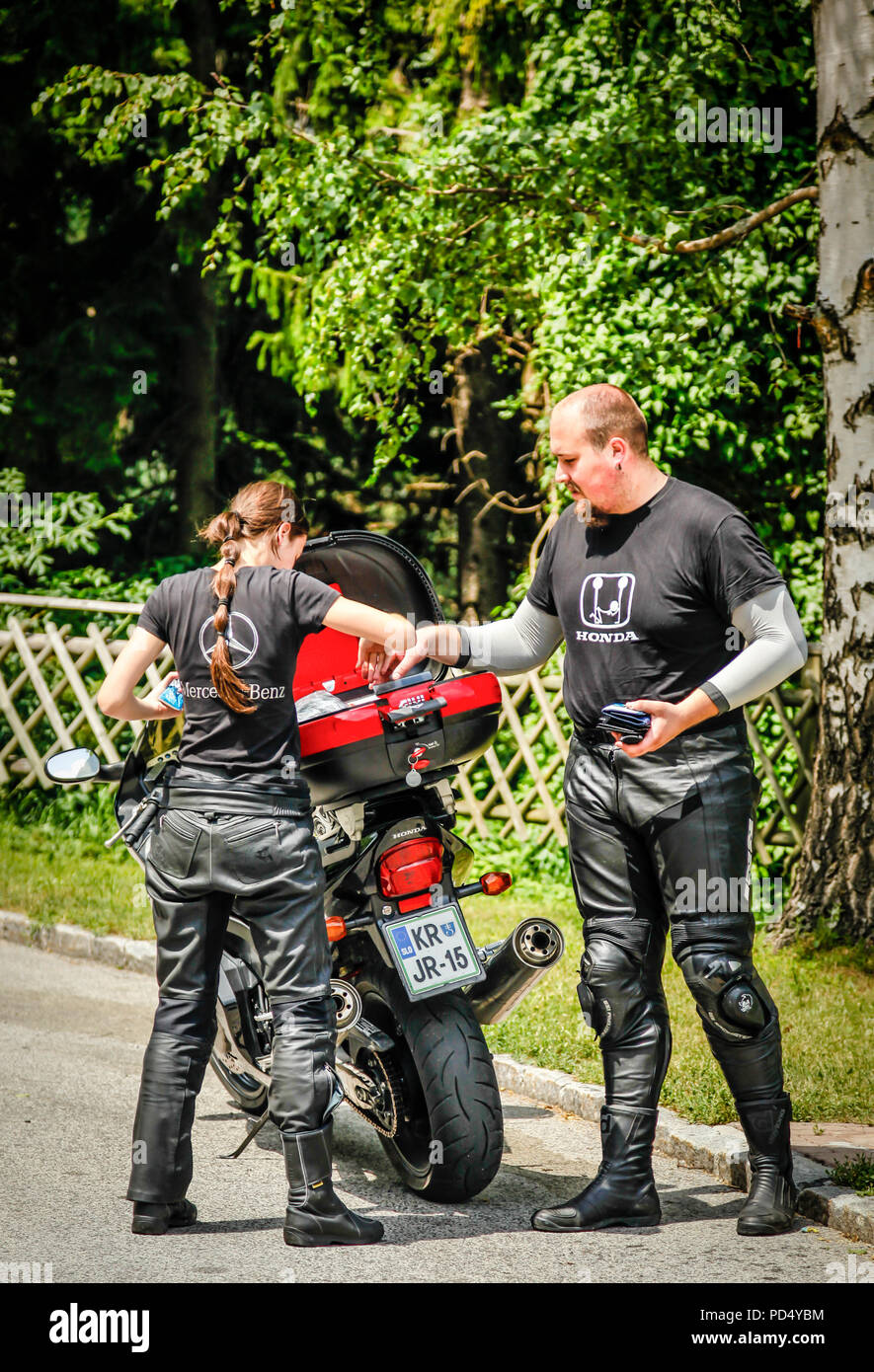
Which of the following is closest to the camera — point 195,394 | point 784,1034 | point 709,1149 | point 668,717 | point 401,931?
point 668,717

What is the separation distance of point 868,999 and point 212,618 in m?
3.69

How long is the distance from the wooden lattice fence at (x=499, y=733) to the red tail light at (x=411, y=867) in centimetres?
324

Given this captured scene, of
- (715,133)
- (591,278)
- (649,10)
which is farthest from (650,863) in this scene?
(649,10)

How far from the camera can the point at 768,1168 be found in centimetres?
400

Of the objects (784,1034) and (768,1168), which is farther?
(784,1034)

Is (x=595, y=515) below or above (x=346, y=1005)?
above

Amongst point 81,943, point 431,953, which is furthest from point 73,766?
point 81,943

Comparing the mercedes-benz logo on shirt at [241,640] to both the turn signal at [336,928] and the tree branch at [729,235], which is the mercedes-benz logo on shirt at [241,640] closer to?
the turn signal at [336,928]

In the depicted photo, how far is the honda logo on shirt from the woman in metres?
0.53

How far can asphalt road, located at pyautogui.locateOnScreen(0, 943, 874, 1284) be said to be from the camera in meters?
3.68

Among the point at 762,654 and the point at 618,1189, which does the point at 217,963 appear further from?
the point at 762,654

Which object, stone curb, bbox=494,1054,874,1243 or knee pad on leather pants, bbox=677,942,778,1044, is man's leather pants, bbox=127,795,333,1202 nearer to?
knee pad on leather pants, bbox=677,942,778,1044

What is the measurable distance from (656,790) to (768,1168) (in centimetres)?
110

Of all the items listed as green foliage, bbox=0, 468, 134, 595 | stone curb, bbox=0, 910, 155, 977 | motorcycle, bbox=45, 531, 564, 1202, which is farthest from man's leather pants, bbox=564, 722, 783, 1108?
green foliage, bbox=0, 468, 134, 595
